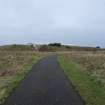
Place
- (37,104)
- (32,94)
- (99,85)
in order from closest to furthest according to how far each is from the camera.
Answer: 1. (37,104)
2. (32,94)
3. (99,85)

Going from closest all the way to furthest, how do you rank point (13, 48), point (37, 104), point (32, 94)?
1. point (37, 104)
2. point (32, 94)
3. point (13, 48)

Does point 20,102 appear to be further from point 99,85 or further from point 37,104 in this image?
point 99,85

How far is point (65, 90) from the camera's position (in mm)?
15273

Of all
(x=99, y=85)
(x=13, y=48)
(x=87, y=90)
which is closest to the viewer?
(x=87, y=90)

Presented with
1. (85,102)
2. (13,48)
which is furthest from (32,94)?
(13,48)

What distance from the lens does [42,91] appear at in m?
14.9

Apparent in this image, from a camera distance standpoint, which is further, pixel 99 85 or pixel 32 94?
pixel 99 85

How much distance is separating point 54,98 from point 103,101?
2.01 metres

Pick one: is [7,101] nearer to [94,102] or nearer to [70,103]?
[70,103]

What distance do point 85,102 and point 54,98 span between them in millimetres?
1443

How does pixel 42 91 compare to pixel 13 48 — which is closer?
pixel 42 91

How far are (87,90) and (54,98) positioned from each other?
2717mm

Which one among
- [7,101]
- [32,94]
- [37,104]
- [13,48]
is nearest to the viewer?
[37,104]

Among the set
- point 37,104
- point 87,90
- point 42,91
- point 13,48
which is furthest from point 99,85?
point 13,48
